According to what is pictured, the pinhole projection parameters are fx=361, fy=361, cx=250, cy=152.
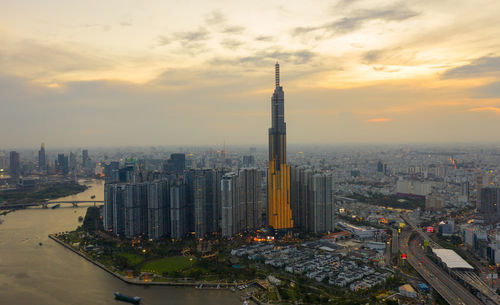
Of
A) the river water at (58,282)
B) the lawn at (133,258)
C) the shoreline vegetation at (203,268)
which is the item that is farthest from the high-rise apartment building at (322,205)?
the lawn at (133,258)

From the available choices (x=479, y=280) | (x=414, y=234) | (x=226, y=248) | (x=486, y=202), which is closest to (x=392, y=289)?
(x=479, y=280)

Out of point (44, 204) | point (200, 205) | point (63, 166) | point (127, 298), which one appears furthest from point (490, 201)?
point (63, 166)

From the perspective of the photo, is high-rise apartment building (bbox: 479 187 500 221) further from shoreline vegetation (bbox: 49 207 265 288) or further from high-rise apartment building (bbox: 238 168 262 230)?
shoreline vegetation (bbox: 49 207 265 288)

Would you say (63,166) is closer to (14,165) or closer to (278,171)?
(14,165)

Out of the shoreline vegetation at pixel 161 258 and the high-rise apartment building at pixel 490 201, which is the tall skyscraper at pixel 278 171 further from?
the high-rise apartment building at pixel 490 201

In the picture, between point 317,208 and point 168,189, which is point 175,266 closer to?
point 168,189

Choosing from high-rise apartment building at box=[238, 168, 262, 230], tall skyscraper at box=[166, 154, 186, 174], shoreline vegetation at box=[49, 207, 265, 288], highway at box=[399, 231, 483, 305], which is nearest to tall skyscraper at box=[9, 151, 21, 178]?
tall skyscraper at box=[166, 154, 186, 174]

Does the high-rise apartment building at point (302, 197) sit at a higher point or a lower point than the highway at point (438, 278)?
higher
